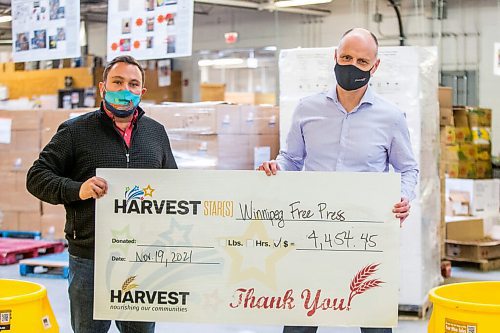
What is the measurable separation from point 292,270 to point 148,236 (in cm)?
55

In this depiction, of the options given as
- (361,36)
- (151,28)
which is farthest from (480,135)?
(361,36)

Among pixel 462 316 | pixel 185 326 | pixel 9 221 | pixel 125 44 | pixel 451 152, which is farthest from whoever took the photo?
pixel 451 152

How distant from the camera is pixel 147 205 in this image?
2957 millimetres

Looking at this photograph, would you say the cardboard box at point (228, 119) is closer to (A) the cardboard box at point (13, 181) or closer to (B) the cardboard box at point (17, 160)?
(B) the cardboard box at point (17, 160)

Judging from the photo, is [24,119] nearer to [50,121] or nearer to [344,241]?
[50,121]

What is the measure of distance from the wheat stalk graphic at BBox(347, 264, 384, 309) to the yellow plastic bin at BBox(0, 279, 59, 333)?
1.12 metres

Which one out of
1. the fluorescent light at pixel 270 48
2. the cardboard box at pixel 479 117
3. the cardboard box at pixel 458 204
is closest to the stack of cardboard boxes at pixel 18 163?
the cardboard box at pixel 458 204

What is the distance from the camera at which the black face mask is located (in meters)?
3.17

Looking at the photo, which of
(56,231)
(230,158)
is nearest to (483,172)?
(230,158)

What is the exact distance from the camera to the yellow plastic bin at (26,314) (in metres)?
2.79

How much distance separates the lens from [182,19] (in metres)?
5.64

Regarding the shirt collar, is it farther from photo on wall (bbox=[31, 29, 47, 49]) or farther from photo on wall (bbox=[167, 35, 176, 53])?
photo on wall (bbox=[31, 29, 47, 49])

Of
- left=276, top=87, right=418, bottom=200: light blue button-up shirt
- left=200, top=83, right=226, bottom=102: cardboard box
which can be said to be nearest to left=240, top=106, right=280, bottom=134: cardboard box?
left=276, top=87, right=418, bottom=200: light blue button-up shirt

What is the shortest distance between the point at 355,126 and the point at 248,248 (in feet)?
2.26
